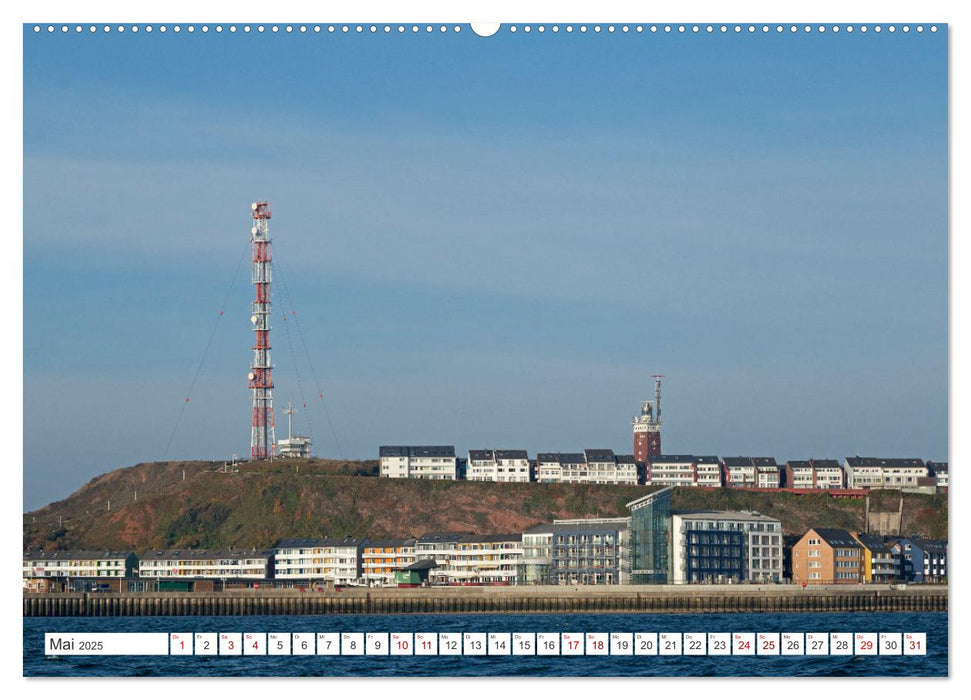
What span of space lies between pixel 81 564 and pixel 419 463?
93.3 feet

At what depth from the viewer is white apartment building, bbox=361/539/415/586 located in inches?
3356

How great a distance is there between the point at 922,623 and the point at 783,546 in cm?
2871

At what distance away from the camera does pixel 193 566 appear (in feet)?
283

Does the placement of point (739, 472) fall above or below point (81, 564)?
above

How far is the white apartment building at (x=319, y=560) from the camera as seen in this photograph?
3423 inches

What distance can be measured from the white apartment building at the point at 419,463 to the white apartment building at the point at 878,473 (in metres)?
A: 28.3

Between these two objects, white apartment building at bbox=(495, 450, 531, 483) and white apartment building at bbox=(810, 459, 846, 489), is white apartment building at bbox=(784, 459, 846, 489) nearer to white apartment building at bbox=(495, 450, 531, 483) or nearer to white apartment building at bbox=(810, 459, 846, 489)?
white apartment building at bbox=(810, 459, 846, 489)

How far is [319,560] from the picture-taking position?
3474 inches

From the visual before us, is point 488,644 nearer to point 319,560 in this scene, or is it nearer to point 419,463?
point 319,560

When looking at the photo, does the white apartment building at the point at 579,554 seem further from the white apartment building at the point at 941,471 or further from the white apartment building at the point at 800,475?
the white apartment building at the point at 941,471

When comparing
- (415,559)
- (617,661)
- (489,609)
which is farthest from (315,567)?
(617,661)

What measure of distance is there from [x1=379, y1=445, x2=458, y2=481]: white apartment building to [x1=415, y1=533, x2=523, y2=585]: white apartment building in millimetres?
14848

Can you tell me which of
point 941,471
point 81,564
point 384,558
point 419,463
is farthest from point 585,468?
point 941,471
